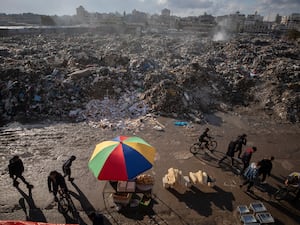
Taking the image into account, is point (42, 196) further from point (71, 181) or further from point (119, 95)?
point (119, 95)

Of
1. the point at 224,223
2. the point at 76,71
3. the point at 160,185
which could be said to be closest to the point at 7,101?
the point at 76,71

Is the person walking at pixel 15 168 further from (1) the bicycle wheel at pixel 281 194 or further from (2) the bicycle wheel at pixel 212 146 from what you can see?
(1) the bicycle wheel at pixel 281 194

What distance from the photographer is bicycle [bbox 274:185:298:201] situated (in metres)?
5.56

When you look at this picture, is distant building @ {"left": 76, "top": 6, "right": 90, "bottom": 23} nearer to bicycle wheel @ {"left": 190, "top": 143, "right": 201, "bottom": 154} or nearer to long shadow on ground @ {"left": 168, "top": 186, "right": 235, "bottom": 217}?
bicycle wheel @ {"left": 190, "top": 143, "right": 201, "bottom": 154}

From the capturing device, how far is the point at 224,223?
4922 mm

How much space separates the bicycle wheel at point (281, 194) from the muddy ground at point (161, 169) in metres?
0.13

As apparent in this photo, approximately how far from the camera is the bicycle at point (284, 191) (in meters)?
5.56

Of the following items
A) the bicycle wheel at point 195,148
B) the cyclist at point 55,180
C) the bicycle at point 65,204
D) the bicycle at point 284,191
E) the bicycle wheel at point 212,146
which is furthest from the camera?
the bicycle wheel at point 212,146

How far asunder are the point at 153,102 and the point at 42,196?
6.84 m

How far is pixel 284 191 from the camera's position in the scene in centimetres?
561

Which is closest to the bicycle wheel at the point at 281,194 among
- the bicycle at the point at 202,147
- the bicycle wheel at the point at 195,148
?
the bicycle at the point at 202,147

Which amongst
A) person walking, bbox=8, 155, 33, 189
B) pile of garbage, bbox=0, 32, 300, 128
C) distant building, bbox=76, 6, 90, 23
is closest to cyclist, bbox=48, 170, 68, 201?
person walking, bbox=8, 155, 33, 189

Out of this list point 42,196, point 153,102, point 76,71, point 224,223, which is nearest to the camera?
point 224,223

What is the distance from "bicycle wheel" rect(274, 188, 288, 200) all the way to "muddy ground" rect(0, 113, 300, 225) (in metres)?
0.13
